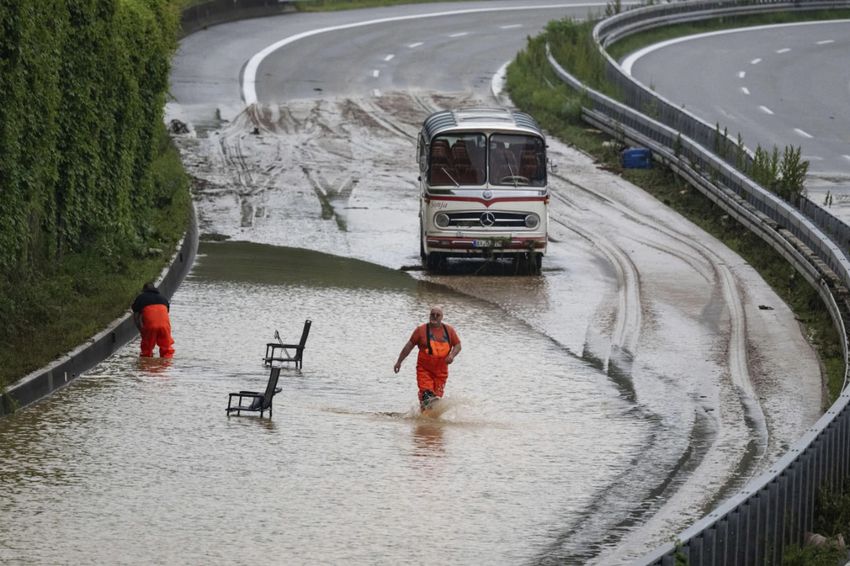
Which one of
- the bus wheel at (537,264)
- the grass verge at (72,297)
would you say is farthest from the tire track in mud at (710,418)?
the grass verge at (72,297)

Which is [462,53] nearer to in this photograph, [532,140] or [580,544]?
[532,140]

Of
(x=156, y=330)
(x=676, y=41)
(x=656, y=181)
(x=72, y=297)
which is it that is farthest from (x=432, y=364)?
(x=676, y=41)

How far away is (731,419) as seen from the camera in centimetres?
1834

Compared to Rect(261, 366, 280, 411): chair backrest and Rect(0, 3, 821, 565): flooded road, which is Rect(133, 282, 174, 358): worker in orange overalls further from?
Rect(261, 366, 280, 411): chair backrest

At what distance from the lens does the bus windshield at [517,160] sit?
27.9 meters

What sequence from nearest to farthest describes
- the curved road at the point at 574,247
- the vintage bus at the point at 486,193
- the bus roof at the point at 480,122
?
the curved road at the point at 574,247
the vintage bus at the point at 486,193
the bus roof at the point at 480,122

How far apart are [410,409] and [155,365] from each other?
3886 millimetres

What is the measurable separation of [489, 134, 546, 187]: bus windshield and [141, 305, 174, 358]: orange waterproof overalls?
8665 millimetres

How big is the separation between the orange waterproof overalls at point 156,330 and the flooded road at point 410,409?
364 mm

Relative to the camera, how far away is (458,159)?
91.7 feet

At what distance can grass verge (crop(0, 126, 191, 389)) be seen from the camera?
64.2 feet

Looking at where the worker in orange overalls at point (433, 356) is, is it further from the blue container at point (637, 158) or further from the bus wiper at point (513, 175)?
the blue container at point (637, 158)

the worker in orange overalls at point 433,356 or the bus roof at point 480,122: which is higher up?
the bus roof at point 480,122

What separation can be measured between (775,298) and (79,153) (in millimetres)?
10933
